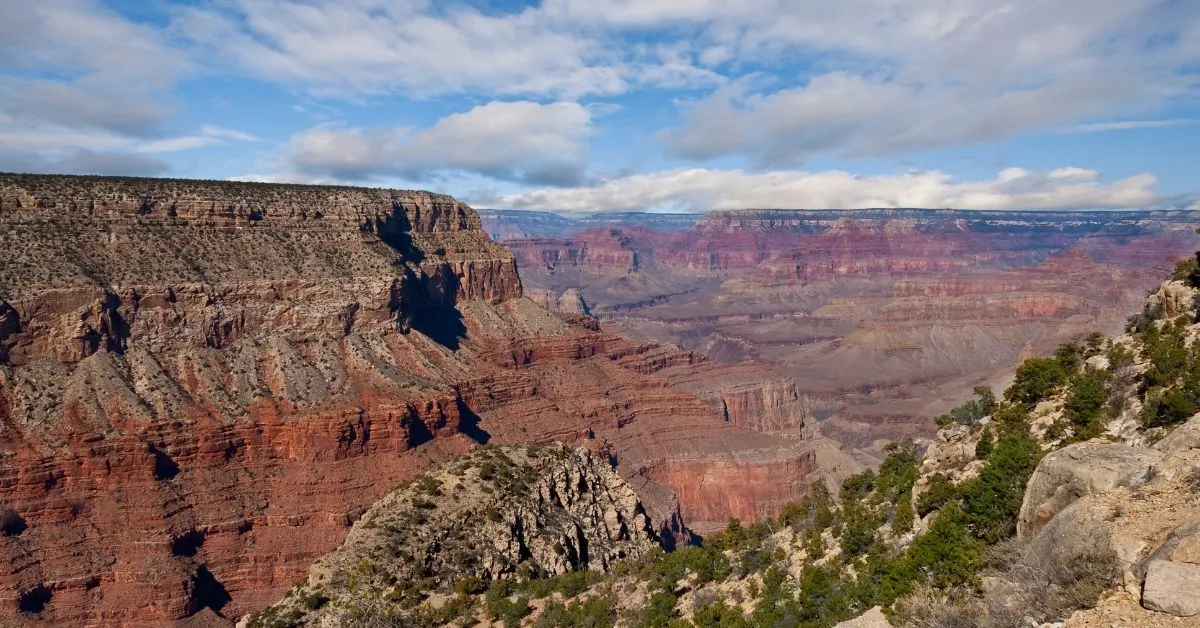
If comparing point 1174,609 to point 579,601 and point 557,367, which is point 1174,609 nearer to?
point 579,601

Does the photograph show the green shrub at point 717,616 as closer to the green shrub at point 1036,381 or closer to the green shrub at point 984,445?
the green shrub at point 984,445

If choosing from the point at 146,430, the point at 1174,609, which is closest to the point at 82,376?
the point at 146,430

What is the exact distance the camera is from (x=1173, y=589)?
413 inches

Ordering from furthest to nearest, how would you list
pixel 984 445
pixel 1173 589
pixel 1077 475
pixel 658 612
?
pixel 658 612, pixel 984 445, pixel 1077 475, pixel 1173 589

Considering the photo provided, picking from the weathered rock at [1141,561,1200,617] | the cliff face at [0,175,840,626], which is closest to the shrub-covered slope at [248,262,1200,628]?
the weathered rock at [1141,561,1200,617]

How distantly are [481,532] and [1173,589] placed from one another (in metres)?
29.8

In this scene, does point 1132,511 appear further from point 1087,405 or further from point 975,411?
point 975,411

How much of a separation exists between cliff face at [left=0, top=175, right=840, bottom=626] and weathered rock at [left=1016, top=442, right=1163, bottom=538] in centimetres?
4964

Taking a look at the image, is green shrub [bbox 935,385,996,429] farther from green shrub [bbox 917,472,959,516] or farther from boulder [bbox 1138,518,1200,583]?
boulder [bbox 1138,518,1200,583]

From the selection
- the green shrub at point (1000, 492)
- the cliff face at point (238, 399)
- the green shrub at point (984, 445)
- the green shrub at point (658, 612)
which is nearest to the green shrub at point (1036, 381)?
the green shrub at point (984, 445)

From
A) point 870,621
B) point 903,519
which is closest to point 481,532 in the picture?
point 903,519

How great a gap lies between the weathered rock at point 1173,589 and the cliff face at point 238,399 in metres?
53.6

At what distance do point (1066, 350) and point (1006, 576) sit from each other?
63.4 feet

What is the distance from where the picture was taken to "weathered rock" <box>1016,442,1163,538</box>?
48.3 ft
